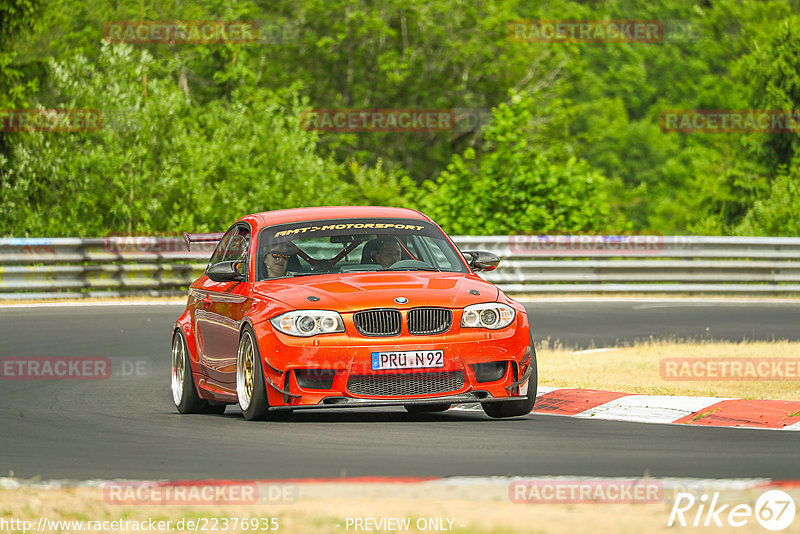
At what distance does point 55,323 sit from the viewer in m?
18.9

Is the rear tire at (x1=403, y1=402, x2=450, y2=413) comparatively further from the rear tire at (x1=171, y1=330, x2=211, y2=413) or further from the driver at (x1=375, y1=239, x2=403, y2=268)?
the rear tire at (x1=171, y1=330, x2=211, y2=413)

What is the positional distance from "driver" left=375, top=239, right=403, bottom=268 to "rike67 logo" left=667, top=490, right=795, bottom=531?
4575 mm

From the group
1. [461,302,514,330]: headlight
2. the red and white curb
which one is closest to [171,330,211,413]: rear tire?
the red and white curb

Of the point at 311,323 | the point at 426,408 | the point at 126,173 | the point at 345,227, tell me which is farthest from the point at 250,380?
the point at 126,173

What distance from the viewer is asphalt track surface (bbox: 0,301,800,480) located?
7551mm

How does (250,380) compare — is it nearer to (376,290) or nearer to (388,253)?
(376,290)

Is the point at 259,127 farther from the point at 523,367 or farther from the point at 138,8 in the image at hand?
the point at 523,367

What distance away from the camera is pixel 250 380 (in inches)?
386

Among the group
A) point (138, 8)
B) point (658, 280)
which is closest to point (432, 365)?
point (658, 280)

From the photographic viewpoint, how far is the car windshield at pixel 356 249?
1044cm

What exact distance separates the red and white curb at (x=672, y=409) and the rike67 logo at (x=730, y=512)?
11.5ft

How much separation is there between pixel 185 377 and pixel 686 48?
77.8 m

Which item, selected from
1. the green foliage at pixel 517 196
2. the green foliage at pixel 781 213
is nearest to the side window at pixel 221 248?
the green foliage at pixel 517 196

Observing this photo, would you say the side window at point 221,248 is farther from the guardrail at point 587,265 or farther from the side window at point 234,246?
the guardrail at point 587,265
